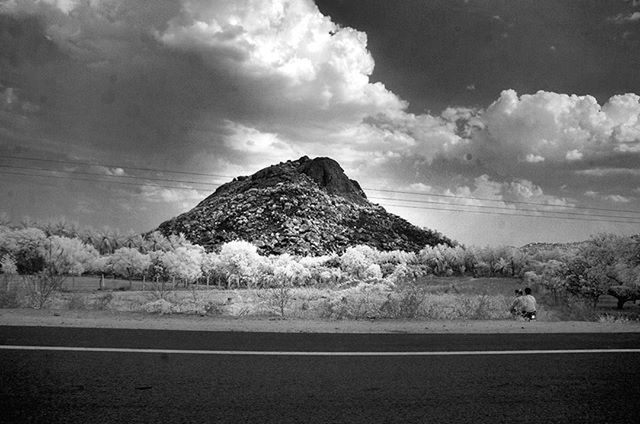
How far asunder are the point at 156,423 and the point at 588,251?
193 feet

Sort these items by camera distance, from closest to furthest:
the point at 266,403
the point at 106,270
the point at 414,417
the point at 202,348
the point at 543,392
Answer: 1. the point at 414,417
2. the point at 266,403
3. the point at 543,392
4. the point at 202,348
5. the point at 106,270

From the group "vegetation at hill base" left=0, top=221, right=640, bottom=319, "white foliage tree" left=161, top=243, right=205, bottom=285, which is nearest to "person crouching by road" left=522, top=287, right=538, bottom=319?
"vegetation at hill base" left=0, top=221, right=640, bottom=319

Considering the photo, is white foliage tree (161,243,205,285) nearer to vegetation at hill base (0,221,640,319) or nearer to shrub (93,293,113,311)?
vegetation at hill base (0,221,640,319)

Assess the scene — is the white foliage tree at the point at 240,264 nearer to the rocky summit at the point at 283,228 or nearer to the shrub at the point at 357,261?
the shrub at the point at 357,261

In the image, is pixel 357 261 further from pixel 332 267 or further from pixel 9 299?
pixel 9 299

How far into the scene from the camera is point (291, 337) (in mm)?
8992

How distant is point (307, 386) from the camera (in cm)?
509

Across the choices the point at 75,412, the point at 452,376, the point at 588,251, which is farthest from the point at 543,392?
the point at 588,251

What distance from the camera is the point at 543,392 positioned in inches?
200

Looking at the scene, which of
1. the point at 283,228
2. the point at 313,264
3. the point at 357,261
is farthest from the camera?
the point at 283,228

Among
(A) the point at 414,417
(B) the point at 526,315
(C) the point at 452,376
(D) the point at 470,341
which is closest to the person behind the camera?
(A) the point at 414,417

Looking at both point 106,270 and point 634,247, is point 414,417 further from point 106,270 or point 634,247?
point 106,270

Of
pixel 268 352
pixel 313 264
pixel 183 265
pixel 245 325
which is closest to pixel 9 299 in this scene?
pixel 245 325

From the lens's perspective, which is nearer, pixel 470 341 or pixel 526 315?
pixel 470 341
